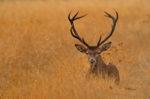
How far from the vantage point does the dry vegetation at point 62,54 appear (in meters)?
7.05

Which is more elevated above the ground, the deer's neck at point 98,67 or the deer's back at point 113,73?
the deer's neck at point 98,67

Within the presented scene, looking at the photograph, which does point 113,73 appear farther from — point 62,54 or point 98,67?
point 62,54

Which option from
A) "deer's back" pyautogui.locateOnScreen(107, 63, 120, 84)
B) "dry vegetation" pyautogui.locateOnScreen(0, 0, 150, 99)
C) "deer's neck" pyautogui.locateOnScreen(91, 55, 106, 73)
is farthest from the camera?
"deer's back" pyautogui.locateOnScreen(107, 63, 120, 84)

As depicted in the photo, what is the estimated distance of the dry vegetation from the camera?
7.05m

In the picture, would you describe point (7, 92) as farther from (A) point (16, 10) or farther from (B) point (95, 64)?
(A) point (16, 10)

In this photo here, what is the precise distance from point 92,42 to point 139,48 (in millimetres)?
1289

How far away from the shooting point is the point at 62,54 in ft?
34.2

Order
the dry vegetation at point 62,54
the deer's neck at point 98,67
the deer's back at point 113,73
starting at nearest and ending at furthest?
the dry vegetation at point 62,54 < the deer's neck at point 98,67 < the deer's back at point 113,73

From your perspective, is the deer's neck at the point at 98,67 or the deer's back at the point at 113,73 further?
the deer's back at the point at 113,73

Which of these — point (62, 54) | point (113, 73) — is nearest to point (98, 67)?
point (113, 73)

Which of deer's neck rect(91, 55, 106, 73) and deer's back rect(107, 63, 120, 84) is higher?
deer's neck rect(91, 55, 106, 73)

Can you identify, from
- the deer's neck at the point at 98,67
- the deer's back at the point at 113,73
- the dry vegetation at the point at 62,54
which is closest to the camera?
the dry vegetation at the point at 62,54

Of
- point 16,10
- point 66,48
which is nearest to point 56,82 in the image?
point 66,48

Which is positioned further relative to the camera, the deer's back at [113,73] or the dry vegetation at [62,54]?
the deer's back at [113,73]
